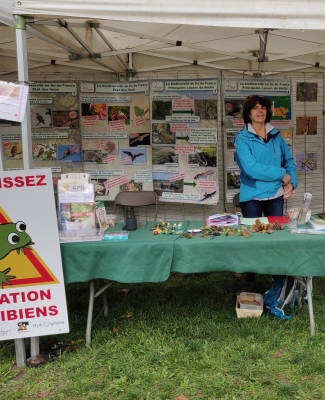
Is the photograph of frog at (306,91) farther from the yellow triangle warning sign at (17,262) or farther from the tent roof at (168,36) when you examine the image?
the yellow triangle warning sign at (17,262)

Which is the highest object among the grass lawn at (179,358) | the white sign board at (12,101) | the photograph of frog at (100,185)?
the white sign board at (12,101)

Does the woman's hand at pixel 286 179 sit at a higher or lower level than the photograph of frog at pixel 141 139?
lower

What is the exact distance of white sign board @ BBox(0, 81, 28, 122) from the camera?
2.30 meters

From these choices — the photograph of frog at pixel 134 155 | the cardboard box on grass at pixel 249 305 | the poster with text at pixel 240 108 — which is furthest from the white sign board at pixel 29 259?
the poster with text at pixel 240 108

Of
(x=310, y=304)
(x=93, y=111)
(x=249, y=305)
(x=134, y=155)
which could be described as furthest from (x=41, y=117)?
(x=310, y=304)

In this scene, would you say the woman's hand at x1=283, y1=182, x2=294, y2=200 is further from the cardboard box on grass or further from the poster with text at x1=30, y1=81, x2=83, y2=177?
the poster with text at x1=30, y1=81, x2=83, y2=177

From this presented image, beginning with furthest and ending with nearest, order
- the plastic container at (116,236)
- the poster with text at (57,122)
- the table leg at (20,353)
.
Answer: the poster with text at (57,122) → the plastic container at (116,236) → the table leg at (20,353)

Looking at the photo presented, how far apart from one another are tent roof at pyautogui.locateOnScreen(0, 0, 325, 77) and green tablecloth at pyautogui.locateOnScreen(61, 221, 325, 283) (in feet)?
4.21

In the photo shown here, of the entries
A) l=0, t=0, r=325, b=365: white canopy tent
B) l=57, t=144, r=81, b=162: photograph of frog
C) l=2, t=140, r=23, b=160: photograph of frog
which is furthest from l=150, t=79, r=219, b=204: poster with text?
l=2, t=140, r=23, b=160: photograph of frog

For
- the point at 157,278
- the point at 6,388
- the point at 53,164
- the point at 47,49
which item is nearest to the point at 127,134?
the point at 53,164

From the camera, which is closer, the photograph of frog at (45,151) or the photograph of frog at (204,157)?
the photograph of frog at (204,157)

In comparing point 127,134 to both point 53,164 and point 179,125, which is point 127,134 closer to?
point 179,125

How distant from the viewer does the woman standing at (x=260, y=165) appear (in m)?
3.21

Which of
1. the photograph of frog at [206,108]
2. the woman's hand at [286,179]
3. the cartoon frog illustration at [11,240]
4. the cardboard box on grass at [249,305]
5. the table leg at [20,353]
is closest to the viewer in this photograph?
the cartoon frog illustration at [11,240]
